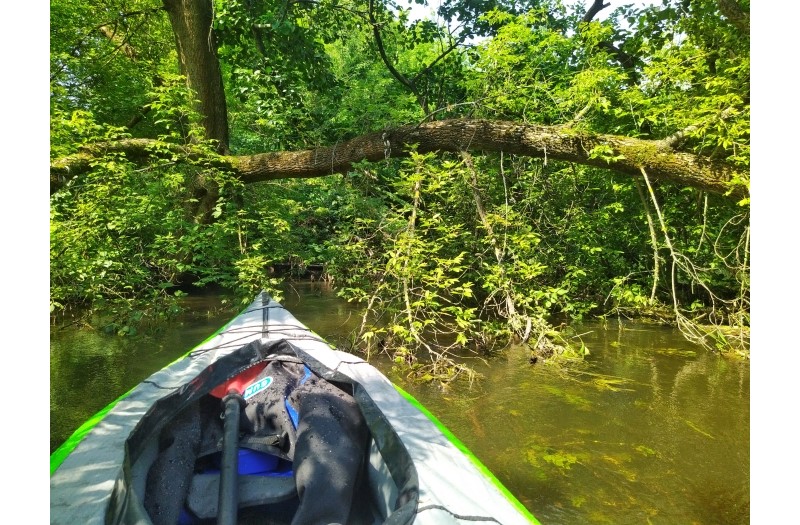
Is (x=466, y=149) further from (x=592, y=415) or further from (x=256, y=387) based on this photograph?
(x=256, y=387)

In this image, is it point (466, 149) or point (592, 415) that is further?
point (466, 149)

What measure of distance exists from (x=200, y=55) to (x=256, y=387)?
5.68 meters

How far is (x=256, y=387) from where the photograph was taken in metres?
3.03

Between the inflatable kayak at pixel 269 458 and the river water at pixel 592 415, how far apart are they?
113 centimetres

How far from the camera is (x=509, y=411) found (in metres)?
4.09

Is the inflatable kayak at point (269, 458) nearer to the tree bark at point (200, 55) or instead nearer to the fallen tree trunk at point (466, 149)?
the fallen tree trunk at point (466, 149)

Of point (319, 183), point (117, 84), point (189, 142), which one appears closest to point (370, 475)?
point (189, 142)

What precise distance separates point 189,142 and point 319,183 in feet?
6.66

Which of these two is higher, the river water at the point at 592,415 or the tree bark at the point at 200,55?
the tree bark at the point at 200,55

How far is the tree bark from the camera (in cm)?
668

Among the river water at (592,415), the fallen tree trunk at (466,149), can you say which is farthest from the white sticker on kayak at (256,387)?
the fallen tree trunk at (466,149)

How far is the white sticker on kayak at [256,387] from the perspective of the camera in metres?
2.99

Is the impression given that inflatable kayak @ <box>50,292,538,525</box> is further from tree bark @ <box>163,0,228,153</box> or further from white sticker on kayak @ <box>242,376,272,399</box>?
tree bark @ <box>163,0,228,153</box>

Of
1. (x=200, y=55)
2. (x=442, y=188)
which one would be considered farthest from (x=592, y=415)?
(x=200, y=55)
